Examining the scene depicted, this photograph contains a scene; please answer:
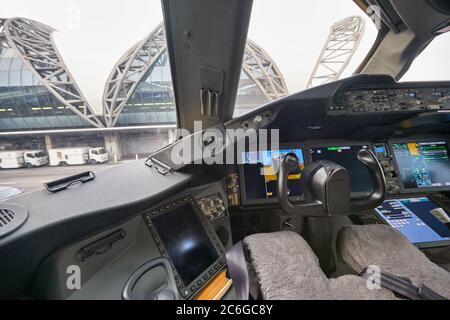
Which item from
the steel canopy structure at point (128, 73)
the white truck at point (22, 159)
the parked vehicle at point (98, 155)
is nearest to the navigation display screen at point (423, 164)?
the steel canopy structure at point (128, 73)

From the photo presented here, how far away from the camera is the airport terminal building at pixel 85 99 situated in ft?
3.34

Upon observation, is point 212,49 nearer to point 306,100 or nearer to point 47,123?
point 306,100

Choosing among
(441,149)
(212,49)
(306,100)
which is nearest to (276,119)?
(306,100)

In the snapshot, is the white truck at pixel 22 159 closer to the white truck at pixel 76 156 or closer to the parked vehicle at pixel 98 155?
the white truck at pixel 76 156

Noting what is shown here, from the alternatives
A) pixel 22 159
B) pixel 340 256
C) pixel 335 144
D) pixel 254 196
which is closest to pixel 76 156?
pixel 22 159

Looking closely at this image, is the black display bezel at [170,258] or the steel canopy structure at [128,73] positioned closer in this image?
the black display bezel at [170,258]

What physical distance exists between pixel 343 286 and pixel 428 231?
101cm

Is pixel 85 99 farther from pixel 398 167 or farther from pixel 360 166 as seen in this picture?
pixel 398 167

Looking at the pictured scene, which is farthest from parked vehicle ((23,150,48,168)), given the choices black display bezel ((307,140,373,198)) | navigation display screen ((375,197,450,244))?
navigation display screen ((375,197,450,244))

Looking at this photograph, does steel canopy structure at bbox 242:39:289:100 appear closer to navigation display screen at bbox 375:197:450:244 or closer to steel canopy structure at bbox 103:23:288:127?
steel canopy structure at bbox 103:23:288:127

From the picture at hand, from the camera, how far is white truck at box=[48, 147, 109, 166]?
1045 mm

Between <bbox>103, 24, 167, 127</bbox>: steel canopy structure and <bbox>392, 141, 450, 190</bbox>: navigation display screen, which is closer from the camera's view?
<bbox>103, 24, 167, 127</bbox>: steel canopy structure

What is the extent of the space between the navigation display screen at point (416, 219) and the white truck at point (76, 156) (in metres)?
1.83

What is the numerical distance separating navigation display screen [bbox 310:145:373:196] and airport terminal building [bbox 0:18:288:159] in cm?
56
